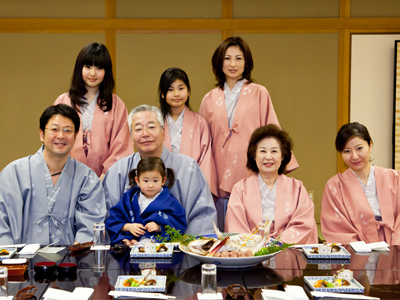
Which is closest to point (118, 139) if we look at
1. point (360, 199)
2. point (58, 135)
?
point (58, 135)

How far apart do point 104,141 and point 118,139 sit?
0.11m

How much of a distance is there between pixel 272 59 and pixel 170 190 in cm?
315

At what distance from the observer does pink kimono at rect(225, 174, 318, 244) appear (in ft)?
8.96

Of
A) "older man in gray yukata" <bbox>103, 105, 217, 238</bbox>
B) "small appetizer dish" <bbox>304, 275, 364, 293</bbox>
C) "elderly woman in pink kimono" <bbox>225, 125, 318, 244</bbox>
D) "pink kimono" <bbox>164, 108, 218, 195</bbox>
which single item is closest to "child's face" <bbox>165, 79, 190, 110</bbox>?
"pink kimono" <bbox>164, 108, 218, 195</bbox>

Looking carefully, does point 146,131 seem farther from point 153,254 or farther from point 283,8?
point 283,8

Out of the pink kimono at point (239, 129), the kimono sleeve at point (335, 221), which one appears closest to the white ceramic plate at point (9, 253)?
the pink kimono at point (239, 129)

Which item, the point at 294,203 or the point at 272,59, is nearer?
the point at 294,203

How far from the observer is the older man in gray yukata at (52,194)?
103 inches

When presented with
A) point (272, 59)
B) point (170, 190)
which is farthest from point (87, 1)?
point (170, 190)

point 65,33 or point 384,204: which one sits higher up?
point 65,33

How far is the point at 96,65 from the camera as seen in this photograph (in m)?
3.35

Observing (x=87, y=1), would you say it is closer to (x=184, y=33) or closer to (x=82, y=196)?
(x=184, y=33)

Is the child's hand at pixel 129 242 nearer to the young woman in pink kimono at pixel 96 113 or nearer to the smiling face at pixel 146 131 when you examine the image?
the smiling face at pixel 146 131

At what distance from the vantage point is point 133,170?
288 cm
